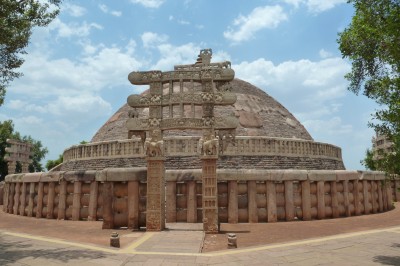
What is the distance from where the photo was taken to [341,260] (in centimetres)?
559

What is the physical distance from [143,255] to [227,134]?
14.8 ft

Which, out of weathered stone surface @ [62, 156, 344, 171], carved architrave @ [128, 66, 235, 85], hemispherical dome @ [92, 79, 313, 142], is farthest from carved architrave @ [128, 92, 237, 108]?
hemispherical dome @ [92, 79, 313, 142]

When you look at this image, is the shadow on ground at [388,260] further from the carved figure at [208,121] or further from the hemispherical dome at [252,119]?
the hemispherical dome at [252,119]

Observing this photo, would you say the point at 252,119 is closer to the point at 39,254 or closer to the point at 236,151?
the point at 236,151

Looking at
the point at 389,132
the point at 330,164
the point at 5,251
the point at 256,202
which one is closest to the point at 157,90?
the point at 256,202

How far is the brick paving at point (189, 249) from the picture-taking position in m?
5.57

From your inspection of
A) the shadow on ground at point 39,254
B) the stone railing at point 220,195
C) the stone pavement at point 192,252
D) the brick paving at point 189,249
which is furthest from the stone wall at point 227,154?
the shadow on ground at point 39,254

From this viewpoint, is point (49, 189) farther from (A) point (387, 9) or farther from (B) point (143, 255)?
(A) point (387, 9)

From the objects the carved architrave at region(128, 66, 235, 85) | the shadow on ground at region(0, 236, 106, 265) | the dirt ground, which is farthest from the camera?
the carved architrave at region(128, 66, 235, 85)

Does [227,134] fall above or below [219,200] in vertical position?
above

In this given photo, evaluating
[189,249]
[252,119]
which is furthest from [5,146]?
[189,249]

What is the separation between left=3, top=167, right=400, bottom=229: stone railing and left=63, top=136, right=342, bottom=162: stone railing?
20.0ft

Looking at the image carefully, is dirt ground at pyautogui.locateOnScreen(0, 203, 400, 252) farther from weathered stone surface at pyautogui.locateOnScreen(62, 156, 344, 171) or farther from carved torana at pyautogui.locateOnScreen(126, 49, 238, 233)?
weathered stone surface at pyautogui.locateOnScreen(62, 156, 344, 171)

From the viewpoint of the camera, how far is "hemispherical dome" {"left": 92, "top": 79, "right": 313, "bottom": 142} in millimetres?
23641
